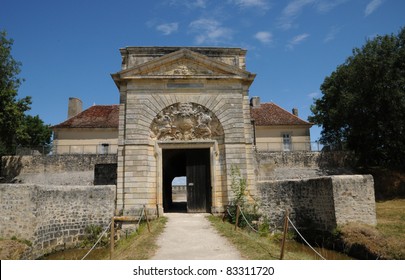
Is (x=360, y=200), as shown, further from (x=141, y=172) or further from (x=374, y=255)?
(x=141, y=172)

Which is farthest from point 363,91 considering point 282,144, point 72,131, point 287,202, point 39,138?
point 39,138

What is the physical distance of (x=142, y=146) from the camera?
12062 mm

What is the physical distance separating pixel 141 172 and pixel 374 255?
26.1ft

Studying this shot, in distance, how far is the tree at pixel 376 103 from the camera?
1705 cm

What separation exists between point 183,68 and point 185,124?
234 cm

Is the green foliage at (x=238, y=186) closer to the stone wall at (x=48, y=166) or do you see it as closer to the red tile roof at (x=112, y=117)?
the stone wall at (x=48, y=166)

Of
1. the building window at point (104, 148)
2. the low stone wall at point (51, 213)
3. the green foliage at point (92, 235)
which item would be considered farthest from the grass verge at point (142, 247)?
the building window at point (104, 148)

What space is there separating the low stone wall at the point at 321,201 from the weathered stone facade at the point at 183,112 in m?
1.30

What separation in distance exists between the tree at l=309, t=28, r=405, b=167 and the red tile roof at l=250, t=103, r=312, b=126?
4.51 meters

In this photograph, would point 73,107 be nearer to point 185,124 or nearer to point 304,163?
point 185,124

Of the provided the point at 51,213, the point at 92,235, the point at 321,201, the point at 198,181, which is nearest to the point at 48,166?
the point at 92,235

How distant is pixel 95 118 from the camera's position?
25469 millimetres

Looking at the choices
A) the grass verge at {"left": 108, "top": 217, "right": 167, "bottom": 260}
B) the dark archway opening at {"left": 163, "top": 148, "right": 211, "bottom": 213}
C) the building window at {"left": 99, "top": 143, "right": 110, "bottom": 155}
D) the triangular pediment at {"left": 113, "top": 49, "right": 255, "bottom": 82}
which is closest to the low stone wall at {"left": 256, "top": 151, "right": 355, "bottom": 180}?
the dark archway opening at {"left": 163, "top": 148, "right": 211, "bottom": 213}

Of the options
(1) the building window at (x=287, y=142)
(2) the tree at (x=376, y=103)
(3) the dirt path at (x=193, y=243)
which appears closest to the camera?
(3) the dirt path at (x=193, y=243)
